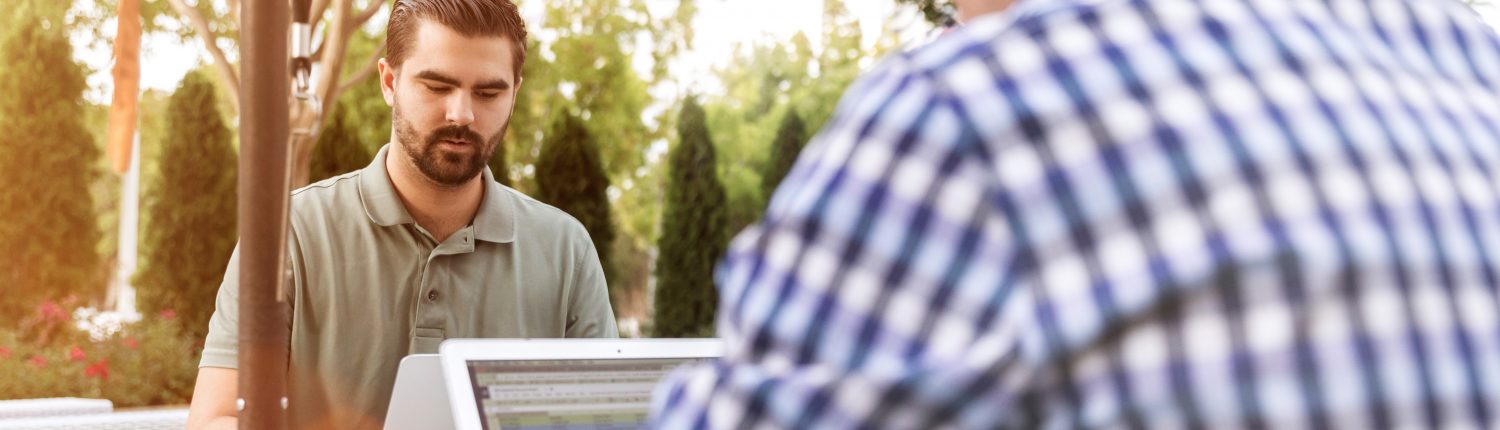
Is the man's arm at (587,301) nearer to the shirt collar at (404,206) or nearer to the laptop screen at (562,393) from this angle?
the shirt collar at (404,206)

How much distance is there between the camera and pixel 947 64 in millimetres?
807

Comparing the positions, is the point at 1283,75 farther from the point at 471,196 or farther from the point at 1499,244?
the point at 471,196

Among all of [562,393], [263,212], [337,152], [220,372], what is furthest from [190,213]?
[562,393]

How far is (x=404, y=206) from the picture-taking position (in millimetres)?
2670

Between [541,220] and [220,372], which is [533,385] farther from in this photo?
[541,220]

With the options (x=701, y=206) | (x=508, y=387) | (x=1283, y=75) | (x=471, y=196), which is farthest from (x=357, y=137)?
(x=1283, y=75)

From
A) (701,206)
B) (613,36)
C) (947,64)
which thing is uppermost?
(947,64)

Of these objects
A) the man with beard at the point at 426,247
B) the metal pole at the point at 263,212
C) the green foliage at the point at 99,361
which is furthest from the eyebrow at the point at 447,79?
the green foliage at the point at 99,361

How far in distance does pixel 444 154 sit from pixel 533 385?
1.18 meters

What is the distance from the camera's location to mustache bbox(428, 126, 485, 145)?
8.67ft

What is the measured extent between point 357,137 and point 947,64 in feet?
41.7

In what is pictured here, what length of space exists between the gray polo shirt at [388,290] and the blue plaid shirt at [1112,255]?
1.74 metres

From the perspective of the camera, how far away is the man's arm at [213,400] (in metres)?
2.17

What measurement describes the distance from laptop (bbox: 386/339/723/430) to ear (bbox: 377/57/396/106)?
124 centimetres
